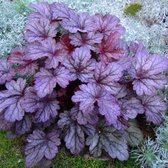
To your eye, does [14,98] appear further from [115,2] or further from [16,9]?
[115,2]

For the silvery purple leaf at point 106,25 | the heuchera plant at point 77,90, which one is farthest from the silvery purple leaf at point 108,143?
the silvery purple leaf at point 106,25

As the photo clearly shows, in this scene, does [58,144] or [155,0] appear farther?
[155,0]

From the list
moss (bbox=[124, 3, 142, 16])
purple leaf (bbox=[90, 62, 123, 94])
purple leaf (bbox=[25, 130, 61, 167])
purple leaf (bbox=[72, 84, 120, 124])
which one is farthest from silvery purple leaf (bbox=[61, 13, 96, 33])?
moss (bbox=[124, 3, 142, 16])

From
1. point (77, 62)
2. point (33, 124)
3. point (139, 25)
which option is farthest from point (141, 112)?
point (139, 25)

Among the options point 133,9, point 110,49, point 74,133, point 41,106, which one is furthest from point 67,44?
point 133,9

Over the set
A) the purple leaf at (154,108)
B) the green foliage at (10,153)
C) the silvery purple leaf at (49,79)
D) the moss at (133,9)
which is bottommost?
the green foliage at (10,153)

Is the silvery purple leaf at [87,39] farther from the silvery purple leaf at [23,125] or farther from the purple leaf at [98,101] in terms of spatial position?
the silvery purple leaf at [23,125]
